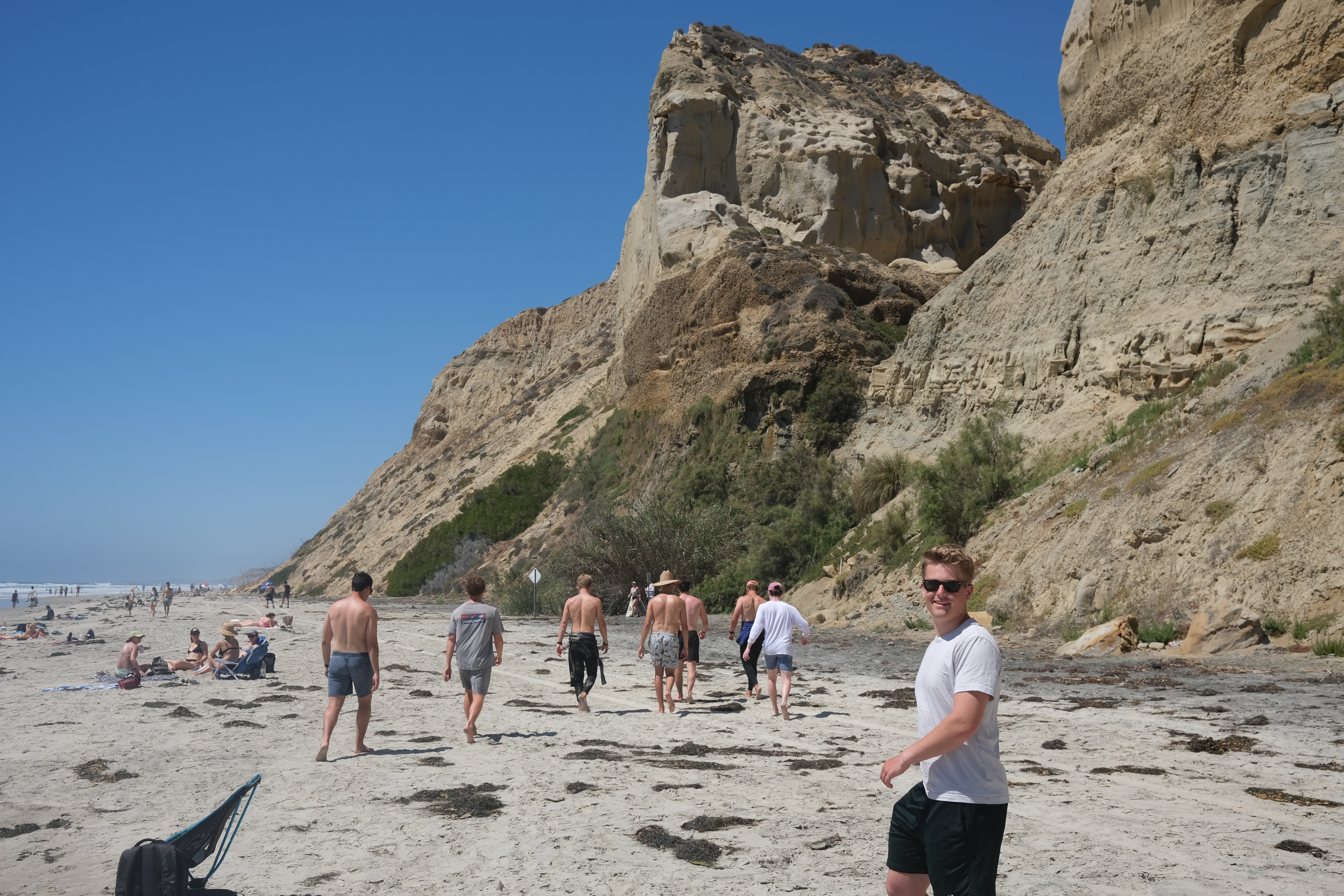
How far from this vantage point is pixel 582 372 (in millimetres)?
64500

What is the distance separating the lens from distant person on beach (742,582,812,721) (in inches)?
412

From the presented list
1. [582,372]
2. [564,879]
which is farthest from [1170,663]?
[582,372]

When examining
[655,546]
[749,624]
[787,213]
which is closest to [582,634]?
[749,624]

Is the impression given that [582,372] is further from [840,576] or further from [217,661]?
[217,661]

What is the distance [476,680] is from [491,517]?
40.0 m

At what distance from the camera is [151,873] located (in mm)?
4336

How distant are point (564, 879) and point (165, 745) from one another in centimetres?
591

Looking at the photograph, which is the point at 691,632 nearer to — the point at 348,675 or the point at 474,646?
the point at 474,646

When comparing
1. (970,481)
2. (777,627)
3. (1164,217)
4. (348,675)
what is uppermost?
(1164,217)

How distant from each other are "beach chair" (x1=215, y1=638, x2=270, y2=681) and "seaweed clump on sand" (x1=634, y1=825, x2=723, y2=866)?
1101cm

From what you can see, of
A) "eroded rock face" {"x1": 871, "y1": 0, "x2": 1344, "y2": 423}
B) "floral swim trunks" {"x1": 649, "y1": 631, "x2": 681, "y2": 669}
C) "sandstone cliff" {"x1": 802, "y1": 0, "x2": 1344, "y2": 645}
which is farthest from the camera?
"eroded rock face" {"x1": 871, "y1": 0, "x2": 1344, "y2": 423}

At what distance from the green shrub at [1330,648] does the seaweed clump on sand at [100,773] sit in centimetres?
1271

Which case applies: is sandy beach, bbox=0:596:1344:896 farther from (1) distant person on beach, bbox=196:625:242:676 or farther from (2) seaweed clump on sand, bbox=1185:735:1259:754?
(1) distant person on beach, bbox=196:625:242:676

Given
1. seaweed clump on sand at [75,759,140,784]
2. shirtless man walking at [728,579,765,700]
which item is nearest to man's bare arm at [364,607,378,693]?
seaweed clump on sand at [75,759,140,784]
